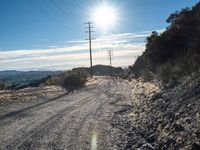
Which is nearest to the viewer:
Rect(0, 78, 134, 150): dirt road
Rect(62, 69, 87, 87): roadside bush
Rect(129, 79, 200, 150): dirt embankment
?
Rect(129, 79, 200, 150): dirt embankment

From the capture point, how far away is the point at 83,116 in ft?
67.6

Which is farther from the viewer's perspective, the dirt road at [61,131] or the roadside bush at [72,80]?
the roadside bush at [72,80]

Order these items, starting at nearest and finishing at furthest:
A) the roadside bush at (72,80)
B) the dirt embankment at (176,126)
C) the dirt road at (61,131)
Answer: the dirt embankment at (176,126), the dirt road at (61,131), the roadside bush at (72,80)

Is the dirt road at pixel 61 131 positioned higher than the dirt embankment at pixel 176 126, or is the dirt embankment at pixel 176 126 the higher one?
the dirt embankment at pixel 176 126

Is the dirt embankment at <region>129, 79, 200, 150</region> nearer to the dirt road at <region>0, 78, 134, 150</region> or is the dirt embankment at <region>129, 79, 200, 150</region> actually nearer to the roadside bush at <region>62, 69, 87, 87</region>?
the dirt road at <region>0, 78, 134, 150</region>

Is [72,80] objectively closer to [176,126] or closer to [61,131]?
[61,131]

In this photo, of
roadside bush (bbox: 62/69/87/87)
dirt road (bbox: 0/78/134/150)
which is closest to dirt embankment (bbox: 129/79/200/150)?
dirt road (bbox: 0/78/134/150)

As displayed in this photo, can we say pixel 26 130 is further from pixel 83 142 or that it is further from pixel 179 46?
pixel 179 46

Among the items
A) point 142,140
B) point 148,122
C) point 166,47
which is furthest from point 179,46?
point 142,140

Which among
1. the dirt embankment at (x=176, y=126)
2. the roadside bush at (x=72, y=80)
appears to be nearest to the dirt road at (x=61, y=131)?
the dirt embankment at (x=176, y=126)

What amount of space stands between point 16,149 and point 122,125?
628 cm

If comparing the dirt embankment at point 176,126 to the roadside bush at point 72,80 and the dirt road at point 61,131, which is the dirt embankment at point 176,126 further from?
the roadside bush at point 72,80

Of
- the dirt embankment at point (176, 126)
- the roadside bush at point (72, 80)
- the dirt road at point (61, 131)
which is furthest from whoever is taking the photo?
the roadside bush at point (72, 80)

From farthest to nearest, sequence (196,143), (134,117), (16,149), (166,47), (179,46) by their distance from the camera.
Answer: (166,47) → (179,46) → (134,117) → (16,149) → (196,143)
